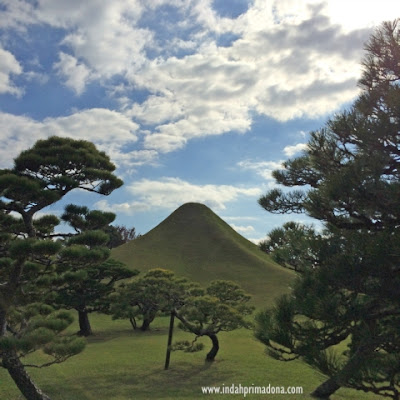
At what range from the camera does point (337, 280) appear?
4164mm

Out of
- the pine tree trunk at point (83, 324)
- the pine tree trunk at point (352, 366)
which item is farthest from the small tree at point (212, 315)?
the pine tree trunk at point (83, 324)

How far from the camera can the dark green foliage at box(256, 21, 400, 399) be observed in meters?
4.08

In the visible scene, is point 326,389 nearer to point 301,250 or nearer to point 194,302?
point 301,250

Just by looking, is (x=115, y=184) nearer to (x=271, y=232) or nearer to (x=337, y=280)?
(x=271, y=232)

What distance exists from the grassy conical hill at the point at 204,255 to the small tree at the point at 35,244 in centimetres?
2455

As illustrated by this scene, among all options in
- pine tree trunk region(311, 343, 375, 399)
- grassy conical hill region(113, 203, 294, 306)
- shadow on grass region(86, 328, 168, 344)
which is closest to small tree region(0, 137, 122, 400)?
pine tree trunk region(311, 343, 375, 399)

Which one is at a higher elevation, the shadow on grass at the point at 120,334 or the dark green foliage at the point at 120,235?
the dark green foliage at the point at 120,235

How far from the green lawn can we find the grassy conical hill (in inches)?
686

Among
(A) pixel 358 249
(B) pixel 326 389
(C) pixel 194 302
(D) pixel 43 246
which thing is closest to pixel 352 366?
(B) pixel 326 389

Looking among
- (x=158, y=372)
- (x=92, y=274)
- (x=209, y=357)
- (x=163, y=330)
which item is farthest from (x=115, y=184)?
(x=163, y=330)

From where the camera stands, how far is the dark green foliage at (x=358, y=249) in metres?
4.08

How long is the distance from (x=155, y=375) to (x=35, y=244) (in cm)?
699

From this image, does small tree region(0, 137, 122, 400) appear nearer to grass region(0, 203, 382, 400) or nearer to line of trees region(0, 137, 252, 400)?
line of trees region(0, 137, 252, 400)

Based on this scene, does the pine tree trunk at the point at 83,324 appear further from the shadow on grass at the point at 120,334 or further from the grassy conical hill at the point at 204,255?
the grassy conical hill at the point at 204,255
